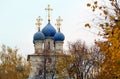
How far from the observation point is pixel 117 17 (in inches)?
560

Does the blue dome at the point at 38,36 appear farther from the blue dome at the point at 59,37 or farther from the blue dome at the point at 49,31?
the blue dome at the point at 59,37

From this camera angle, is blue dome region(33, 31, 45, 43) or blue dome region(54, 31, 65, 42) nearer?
blue dome region(33, 31, 45, 43)

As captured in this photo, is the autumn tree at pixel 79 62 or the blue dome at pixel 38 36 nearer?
the autumn tree at pixel 79 62

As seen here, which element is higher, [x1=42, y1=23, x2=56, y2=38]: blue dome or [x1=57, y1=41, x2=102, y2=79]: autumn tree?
[x1=42, y1=23, x2=56, y2=38]: blue dome

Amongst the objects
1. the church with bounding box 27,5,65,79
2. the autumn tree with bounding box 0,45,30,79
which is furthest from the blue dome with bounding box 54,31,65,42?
the autumn tree with bounding box 0,45,30,79

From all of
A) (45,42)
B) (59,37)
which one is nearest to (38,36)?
(45,42)

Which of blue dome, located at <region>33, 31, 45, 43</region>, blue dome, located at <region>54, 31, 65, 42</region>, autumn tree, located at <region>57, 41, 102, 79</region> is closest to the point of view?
autumn tree, located at <region>57, 41, 102, 79</region>

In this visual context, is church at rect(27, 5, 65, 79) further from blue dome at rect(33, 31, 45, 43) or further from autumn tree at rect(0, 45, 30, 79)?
autumn tree at rect(0, 45, 30, 79)

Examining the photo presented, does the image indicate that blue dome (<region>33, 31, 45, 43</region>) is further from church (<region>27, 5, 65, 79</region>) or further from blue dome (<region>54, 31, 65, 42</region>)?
blue dome (<region>54, 31, 65, 42</region>)

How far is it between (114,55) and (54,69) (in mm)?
32228

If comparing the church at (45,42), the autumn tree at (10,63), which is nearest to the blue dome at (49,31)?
the church at (45,42)

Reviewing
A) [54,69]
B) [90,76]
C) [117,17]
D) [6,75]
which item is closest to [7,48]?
[6,75]

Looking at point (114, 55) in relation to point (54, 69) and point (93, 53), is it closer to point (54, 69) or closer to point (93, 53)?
point (93, 53)

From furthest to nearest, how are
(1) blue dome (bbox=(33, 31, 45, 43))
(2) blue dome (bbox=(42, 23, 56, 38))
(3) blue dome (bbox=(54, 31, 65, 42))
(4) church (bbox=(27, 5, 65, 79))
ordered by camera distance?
(3) blue dome (bbox=(54, 31, 65, 42)), (2) blue dome (bbox=(42, 23, 56, 38)), (1) blue dome (bbox=(33, 31, 45, 43)), (4) church (bbox=(27, 5, 65, 79))
